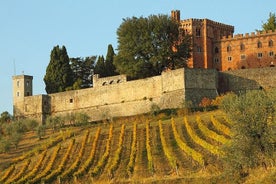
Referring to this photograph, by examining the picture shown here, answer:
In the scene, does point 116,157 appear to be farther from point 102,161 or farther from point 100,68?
point 100,68

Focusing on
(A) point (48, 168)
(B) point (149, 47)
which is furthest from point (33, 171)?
(B) point (149, 47)

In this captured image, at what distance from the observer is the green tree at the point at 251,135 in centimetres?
3153

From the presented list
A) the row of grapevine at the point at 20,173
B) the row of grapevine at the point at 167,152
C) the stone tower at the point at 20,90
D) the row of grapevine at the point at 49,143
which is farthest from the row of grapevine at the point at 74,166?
the stone tower at the point at 20,90

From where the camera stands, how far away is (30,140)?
5747 cm

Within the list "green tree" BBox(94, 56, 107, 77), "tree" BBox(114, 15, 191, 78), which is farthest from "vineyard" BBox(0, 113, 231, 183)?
"green tree" BBox(94, 56, 107, 77)

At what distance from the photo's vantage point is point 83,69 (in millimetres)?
75312

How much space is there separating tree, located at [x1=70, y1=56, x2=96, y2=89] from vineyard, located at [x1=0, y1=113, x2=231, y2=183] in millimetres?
17544

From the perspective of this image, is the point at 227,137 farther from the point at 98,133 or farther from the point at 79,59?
the point at 79,59

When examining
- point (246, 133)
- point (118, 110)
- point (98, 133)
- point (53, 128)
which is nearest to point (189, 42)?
point (118, 110)

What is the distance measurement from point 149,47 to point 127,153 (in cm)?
2071

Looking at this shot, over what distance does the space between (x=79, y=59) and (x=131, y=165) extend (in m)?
37.7

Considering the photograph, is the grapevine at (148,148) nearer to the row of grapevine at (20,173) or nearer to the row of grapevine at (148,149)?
the row of grapevine at (148,149)

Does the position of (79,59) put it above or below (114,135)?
above

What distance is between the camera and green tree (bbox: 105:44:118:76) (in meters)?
73.2
